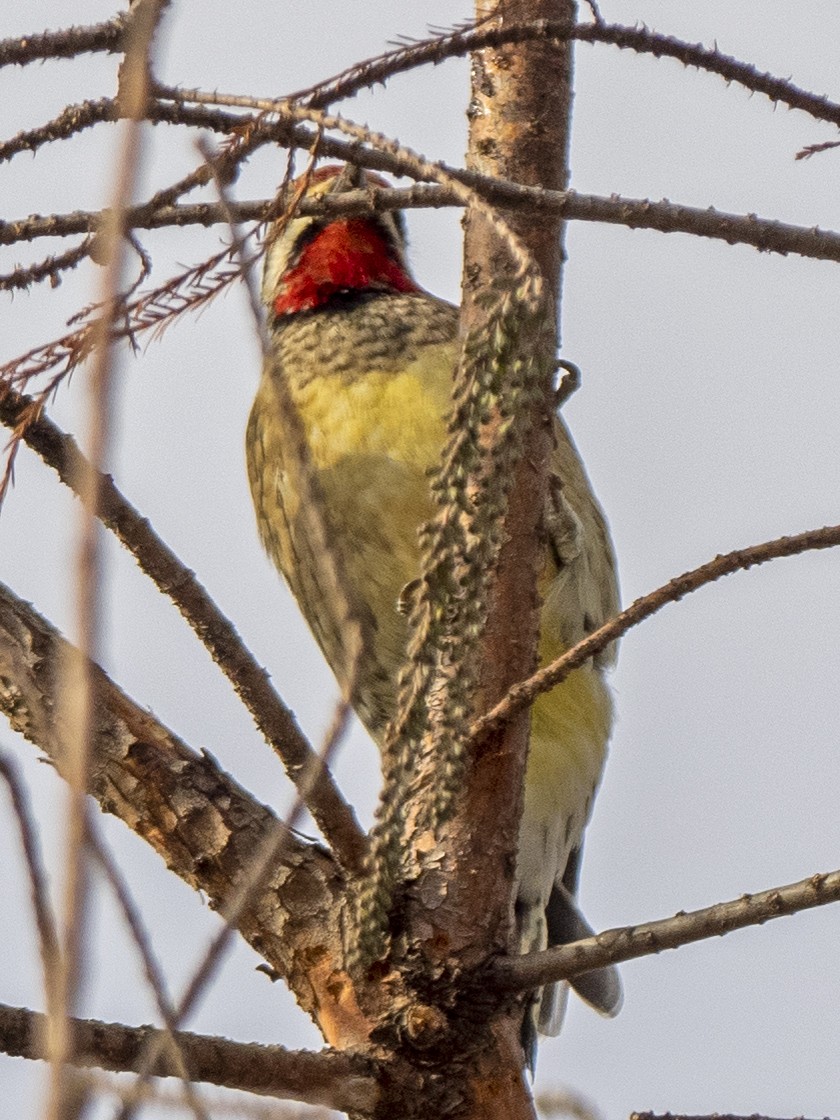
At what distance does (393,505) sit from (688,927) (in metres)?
1.56

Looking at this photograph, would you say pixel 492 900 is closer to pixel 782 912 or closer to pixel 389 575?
pixel 782 912

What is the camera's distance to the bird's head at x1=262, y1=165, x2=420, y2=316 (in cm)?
389

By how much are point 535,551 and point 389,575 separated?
3.40 ft

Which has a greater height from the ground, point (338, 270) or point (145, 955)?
point (338, 270)

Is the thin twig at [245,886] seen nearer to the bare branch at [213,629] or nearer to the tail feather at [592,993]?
the bare branch at [213,629]

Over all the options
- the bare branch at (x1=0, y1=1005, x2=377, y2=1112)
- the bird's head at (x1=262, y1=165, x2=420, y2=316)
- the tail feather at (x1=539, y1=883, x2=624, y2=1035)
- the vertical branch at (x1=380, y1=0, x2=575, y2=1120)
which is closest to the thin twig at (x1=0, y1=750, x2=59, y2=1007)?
the bare branch at (x1=0, y1=1005, x2=377, y2=1112)

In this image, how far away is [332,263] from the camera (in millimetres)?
3930

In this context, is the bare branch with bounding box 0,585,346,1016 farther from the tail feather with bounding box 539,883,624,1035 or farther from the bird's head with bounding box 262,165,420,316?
the bird's head with bounding box 262,165,420,316

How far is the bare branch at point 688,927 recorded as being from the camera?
179cm

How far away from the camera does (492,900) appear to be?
2293 mm

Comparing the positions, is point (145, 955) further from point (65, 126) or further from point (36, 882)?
point (65, 126)

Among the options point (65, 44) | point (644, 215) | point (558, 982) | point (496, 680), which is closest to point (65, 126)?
point (65, 44)

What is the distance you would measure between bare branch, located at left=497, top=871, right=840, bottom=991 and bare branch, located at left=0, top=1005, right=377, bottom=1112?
323 mm

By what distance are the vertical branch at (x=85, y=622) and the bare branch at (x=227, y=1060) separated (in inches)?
28.7
